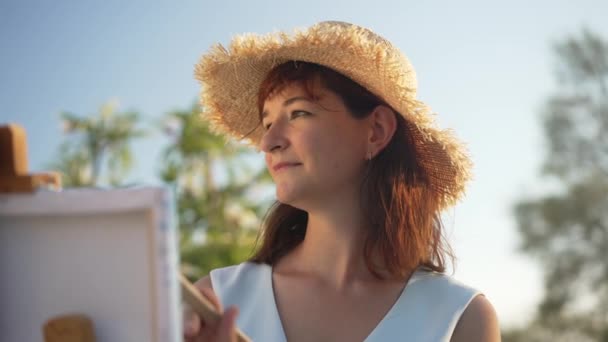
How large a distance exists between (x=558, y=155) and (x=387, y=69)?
63.8 feet

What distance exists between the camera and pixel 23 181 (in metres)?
1.15

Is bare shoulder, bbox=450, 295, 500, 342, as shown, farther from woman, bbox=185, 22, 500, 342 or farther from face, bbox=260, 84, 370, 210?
face, bbox=260, 84, 370, 210

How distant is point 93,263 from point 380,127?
1794mm

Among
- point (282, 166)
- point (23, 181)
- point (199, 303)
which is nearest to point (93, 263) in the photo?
point (23, 181)

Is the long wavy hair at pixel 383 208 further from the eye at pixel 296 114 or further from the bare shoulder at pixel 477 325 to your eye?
the bare shoulder at pixel 477 325

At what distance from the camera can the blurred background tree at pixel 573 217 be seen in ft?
63.9

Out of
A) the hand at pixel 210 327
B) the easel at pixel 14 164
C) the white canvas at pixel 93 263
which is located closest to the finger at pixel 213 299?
the hand at pixel 210 327

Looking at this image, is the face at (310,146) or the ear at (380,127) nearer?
the face at (310,146)

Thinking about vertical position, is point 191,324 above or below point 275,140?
below

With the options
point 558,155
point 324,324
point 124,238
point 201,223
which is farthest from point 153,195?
point 558,155

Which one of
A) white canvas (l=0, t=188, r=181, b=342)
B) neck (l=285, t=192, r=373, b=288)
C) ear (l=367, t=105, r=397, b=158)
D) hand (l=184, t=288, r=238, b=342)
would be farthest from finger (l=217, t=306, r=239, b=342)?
ear (l=367, t=105, r=397, b=158)

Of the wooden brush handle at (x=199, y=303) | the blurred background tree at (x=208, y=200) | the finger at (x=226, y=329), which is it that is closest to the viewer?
the wooden brush handle at (x=199, y=303)

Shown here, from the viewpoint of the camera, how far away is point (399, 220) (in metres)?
2.82

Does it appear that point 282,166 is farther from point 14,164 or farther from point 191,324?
point 14,164
